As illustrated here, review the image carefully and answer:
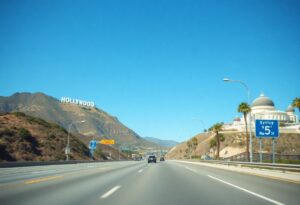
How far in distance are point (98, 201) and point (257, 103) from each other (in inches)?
5388

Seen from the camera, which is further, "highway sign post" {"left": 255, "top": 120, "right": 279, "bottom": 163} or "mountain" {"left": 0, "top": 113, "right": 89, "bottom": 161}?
"mountain" {"left": 0, "top": 113, "right": 89, "bottom": 161}

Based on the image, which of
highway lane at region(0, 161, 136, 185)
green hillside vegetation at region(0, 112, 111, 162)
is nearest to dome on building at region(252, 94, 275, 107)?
green hillside vegetation at region(0, 112, 111, 162)

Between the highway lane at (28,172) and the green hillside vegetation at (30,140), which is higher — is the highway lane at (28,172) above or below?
below

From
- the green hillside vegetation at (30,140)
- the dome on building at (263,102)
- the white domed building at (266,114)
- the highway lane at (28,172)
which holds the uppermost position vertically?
the dome on building at (263,102)

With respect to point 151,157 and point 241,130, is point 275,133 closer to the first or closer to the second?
point 151,157

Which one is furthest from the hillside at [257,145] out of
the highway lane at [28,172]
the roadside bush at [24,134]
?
the highway lane at [28,172]

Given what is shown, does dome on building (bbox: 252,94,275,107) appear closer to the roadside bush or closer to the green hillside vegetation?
the green hillside vegetation

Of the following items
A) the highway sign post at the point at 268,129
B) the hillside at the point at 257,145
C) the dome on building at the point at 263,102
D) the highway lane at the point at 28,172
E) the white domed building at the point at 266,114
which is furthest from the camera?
the dome on building at the point at 263,102

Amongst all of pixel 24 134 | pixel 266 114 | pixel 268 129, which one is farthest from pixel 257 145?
pixel 268 129

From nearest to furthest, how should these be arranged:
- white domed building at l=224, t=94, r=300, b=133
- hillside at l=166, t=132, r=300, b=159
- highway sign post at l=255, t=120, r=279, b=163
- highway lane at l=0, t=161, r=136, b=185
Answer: highway lane at l=0, t=161, r=136, b=185, highway sign post at l=255, t=120, r=279, b=163, hillside at l=166, t=132, r=300, b=159, white domed building at l=224, t=94, r=300, b=133

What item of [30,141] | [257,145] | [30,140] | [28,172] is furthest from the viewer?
[257,145]

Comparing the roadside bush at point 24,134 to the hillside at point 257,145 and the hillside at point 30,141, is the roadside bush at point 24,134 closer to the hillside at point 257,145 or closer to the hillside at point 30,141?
the hillside at point 30,141

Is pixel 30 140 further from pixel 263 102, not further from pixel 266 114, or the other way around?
pixel 263 102

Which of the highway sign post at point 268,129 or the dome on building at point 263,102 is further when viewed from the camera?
the dome on building at point 263,102
